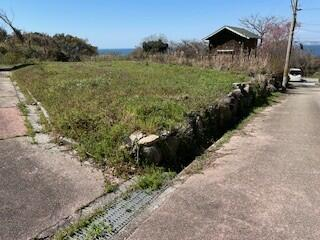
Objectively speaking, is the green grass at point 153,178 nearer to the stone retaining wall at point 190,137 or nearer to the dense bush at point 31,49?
the stone retaining wall at point 190,137

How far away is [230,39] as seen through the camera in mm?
32375

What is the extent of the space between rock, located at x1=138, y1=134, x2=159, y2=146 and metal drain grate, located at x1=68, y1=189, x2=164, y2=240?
A: 0.74 m

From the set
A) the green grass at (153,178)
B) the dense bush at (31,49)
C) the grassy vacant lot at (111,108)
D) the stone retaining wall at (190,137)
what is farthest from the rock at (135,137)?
the dense bush at (31,49)

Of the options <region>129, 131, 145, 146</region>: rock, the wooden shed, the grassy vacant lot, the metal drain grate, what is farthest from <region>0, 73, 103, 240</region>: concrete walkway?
the wooden shed

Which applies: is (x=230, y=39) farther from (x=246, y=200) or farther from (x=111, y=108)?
(x=246, y=200)

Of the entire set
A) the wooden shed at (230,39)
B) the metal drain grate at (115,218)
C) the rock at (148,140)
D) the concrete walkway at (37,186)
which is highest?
the wooden shed at (230,39)

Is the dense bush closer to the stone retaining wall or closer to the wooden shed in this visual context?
the wooden shed

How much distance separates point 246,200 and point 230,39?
30.1 m

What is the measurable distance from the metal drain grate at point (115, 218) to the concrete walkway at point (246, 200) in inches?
5.6

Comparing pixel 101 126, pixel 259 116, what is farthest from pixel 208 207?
pixel 259 116


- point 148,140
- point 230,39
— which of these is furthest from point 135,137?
point 230,39

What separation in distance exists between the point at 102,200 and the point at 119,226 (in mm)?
531

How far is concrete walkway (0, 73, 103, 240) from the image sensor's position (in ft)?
10.6

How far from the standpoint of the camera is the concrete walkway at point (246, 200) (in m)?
3.19
